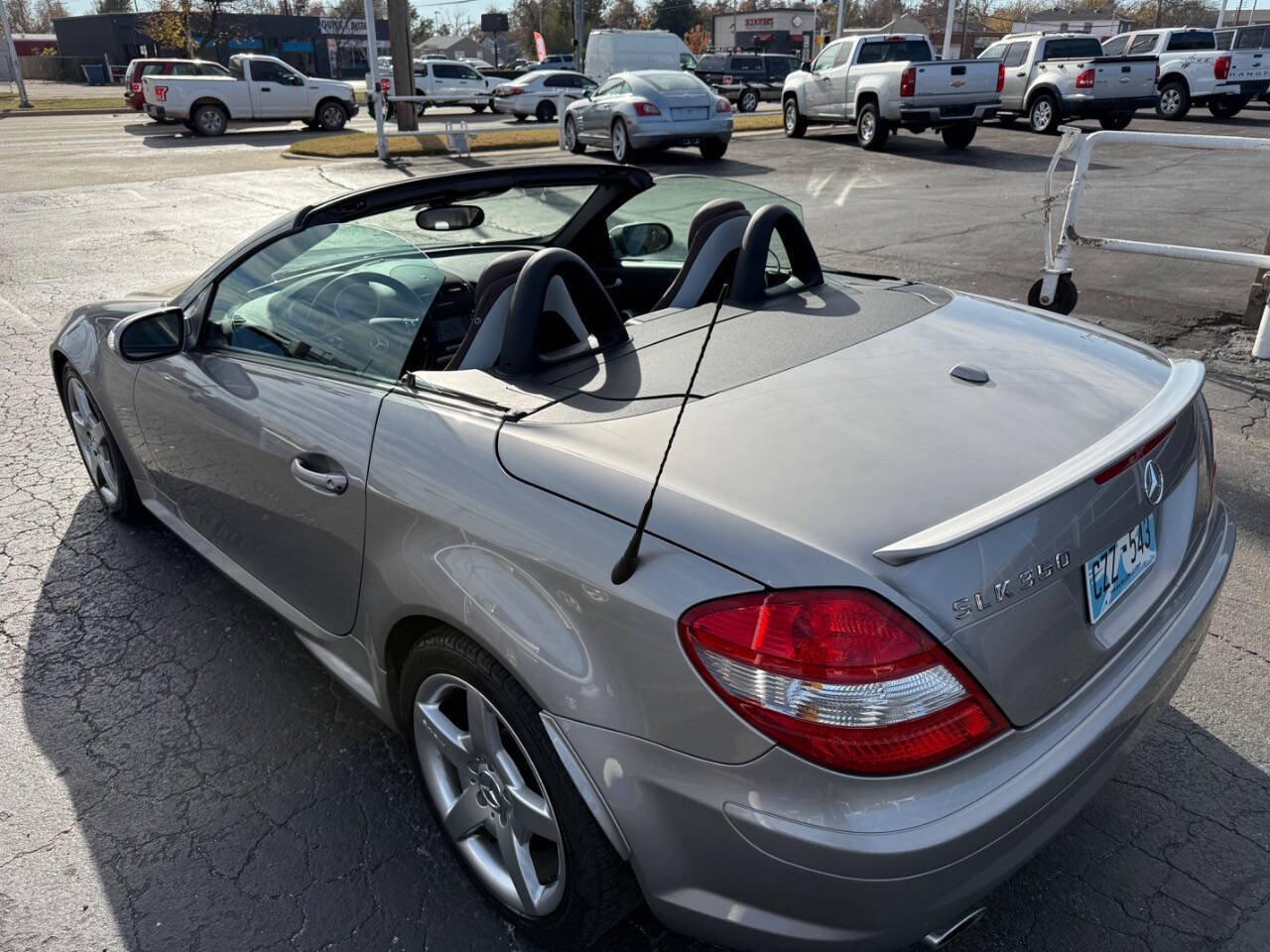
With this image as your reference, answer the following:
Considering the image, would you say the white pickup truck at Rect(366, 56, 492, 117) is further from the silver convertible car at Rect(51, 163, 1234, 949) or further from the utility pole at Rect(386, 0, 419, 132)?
the silver convertible car at Rect(51, 163, 1234, 949)

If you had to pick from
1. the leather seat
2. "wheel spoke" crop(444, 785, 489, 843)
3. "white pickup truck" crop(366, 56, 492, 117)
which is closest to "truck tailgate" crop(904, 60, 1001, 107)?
the leather seat

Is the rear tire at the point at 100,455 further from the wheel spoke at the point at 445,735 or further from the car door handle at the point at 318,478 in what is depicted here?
the wheel spoke at the point at 445,735

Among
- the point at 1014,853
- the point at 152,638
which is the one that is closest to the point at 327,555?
the point at 152,638

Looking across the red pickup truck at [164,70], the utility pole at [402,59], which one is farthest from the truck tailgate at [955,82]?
the red pickup truck at [164,70]

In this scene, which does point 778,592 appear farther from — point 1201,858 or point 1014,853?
point 1201,858

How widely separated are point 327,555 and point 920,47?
799 inches

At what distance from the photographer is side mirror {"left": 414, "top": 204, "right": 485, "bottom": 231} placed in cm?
307

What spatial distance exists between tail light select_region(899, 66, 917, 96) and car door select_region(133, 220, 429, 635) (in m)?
16.5

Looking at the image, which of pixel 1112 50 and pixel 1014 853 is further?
pixel 1112 50

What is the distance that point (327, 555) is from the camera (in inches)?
96.4

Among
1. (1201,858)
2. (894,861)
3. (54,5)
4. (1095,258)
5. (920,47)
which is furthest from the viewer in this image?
(54,5)

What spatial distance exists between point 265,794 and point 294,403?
1.07m

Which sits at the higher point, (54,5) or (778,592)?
(54,5)

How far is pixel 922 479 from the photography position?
1.76m
